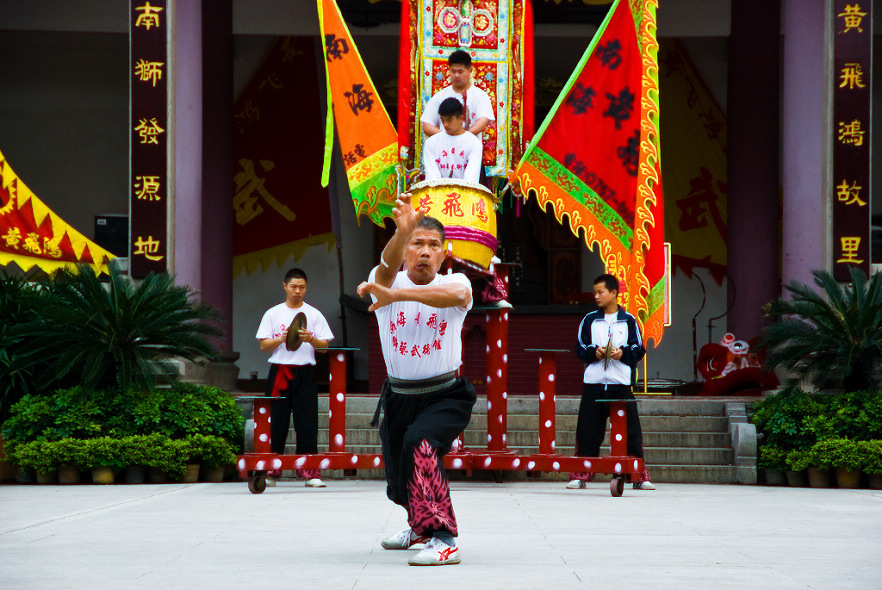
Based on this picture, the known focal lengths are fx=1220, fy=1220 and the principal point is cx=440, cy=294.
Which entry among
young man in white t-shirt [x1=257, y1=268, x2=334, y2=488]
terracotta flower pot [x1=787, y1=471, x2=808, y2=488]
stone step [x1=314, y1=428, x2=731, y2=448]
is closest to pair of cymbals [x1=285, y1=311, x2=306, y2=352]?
young man in white t-shirt [x1=257, y1=268, x2=334, y2=488]

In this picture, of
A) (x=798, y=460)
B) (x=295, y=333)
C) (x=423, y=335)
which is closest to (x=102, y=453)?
(x=295, y=333)

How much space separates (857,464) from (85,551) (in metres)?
6.30

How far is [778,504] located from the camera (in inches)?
302

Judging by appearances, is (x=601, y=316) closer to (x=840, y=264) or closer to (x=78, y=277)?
(x=840, y=264)

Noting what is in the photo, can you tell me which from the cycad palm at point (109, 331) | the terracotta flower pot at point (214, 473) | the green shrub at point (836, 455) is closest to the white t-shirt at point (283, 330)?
the cycad palm at point (109, 331)

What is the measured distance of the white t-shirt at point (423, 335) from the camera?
5148mm

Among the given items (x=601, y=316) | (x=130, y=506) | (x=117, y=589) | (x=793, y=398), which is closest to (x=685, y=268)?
(x=793, y=398)

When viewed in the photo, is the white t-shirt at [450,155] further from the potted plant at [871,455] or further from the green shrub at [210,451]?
→ the potted plant at [871,455]

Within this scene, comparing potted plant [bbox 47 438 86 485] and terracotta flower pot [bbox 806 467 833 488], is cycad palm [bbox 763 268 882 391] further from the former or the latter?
potted plant [bbox 47 438 86 485]

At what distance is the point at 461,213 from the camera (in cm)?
857

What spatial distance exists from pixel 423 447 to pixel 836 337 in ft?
18.4

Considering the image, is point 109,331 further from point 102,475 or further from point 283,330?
point 283,330

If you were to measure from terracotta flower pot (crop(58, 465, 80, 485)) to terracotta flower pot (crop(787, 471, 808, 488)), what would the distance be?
5.55 metres

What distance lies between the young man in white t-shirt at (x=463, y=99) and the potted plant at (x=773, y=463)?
337 centimetres
